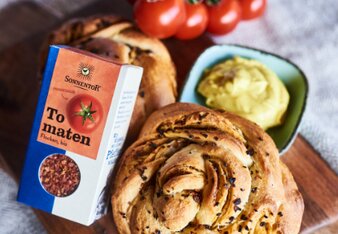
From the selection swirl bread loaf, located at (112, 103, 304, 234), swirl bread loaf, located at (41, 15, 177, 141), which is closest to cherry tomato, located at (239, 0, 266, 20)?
swirl bread loaf, located at (41, 15, 177, 141)

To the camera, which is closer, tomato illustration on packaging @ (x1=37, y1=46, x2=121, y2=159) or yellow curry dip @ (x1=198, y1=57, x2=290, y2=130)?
tomato illustration on packaging @ (x1=37, y1=46, x2=121, y2=159)

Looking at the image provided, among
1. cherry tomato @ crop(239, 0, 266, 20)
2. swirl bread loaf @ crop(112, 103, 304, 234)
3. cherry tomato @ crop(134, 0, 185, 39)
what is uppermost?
cherry tomato @ crop(239, 0, 266, 20)

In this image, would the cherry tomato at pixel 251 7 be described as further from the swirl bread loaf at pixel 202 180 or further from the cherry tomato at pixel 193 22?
the swirl bread loaf at pixel 202 180

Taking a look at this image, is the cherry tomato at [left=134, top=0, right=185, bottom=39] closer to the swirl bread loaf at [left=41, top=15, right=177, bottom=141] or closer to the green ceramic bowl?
the swirl bread loaf at [left=41, top=15, right=177, bottom=141]

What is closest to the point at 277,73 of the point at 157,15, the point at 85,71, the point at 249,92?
the point at 249,92

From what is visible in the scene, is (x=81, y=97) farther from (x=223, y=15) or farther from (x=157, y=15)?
(x=223, y=15)

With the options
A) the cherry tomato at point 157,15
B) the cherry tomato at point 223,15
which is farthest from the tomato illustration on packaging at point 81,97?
the cherry tomato at point 223,15

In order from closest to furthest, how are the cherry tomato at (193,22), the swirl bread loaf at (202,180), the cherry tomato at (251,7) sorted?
the swirl bread loaf at (202,180)
the cherry tomato at (193,22)
the cherry tomato at (251,7)

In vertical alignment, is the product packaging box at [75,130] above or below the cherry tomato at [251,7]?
below
